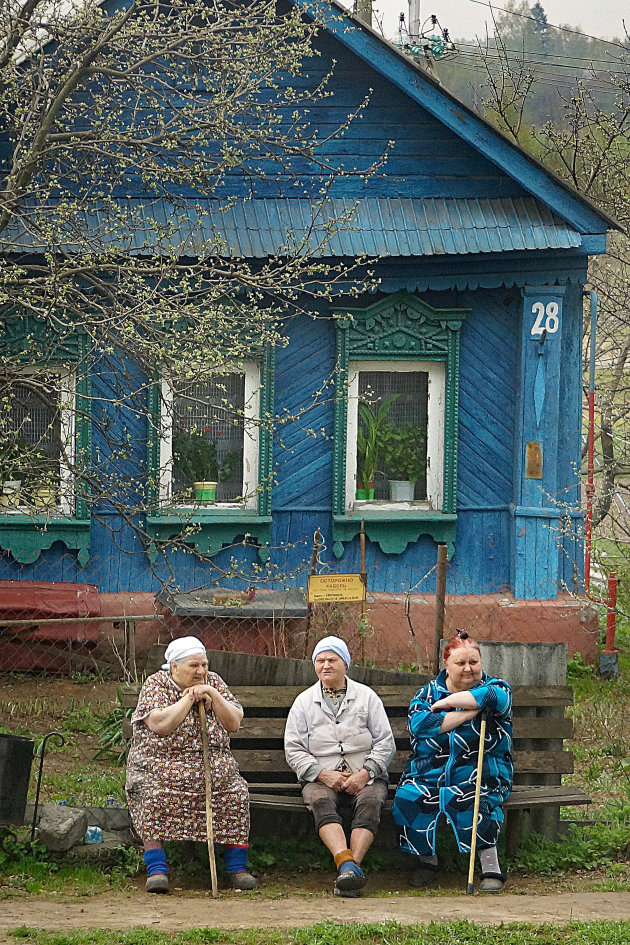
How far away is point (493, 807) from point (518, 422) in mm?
4493

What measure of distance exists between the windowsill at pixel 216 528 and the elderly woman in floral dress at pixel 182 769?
381 centimetres

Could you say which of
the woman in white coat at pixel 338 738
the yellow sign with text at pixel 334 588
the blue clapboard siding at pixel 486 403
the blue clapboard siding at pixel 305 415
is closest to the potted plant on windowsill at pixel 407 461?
the blue clapboard siding at pixel 486 403

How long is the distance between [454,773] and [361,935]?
1.20 m

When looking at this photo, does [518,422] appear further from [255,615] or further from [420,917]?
[420,917]

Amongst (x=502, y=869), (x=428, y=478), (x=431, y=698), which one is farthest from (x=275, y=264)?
(x=502, y=869)

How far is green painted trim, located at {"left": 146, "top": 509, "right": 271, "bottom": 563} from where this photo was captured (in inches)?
370

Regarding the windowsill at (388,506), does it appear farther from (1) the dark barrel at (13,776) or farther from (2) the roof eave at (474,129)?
(1) the dark barrel at (13,776)

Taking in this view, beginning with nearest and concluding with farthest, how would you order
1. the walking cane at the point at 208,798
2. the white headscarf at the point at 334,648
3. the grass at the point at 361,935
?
1. the grass at the point at 361,935
2. the walking cane at the point at 208,798
3. the white headscarf at the point at 334,648

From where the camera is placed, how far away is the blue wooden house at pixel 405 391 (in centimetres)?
927

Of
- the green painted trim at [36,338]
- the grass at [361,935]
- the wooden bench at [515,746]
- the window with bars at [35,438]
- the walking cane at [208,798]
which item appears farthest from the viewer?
the green painted trim at [36,338]

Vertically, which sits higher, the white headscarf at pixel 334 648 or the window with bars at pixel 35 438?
the window with bars at pixel 35 438

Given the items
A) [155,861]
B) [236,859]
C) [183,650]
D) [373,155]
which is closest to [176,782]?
[155,861]

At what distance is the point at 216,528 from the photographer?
947cm

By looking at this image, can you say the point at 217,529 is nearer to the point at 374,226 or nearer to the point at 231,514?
the point at 231,514
